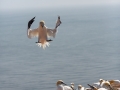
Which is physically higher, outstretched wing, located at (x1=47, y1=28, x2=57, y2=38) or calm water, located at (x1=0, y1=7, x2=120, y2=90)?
outstretched wing, located at (x1=47, y1=28, x2=57, y2=38)

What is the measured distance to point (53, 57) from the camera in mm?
33656

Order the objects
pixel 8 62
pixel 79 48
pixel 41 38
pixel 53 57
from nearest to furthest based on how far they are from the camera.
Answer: pixel 41 38
pixel 8 62
pixel 53 57
pixel 79 48

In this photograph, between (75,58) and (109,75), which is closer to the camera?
(109,75)

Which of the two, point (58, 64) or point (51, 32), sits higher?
point (51, 32)

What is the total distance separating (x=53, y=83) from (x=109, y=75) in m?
3.20

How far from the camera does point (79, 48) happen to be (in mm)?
36938

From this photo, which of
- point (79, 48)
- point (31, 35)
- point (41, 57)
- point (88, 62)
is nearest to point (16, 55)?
point (41, 57)

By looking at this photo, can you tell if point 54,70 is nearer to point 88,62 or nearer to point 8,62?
point 88,62

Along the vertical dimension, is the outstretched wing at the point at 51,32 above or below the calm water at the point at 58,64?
above

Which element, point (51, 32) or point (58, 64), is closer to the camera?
point (51, 32)

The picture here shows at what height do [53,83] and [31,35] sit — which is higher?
[31,35]

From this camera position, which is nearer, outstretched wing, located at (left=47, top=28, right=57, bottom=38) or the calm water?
outstretched wing, located at (left=47, top=28, right=57, bottom=38)

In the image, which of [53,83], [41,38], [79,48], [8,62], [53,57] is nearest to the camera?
[41,38]

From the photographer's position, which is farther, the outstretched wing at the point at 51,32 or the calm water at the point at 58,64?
the calm water at the point at 58,64
